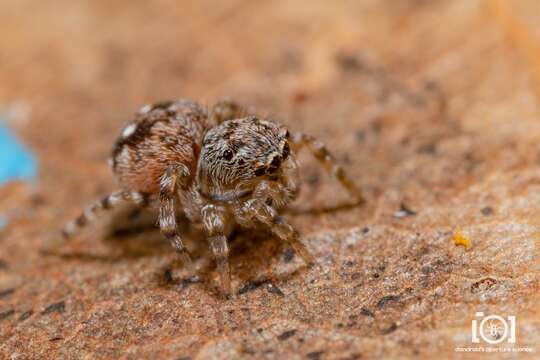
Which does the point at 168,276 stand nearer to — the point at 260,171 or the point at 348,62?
the point at 260,171

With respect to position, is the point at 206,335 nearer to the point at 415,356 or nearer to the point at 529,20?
the point at 415,356

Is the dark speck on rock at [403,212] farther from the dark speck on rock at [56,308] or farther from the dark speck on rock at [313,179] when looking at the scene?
the dark speck on rock at [56,308]

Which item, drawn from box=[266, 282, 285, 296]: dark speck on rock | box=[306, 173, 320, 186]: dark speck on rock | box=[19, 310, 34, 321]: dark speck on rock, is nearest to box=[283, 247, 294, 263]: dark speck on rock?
box=[266, 282, 285, 296]: dark speck on rock

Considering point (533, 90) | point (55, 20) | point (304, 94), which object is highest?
point (55, 20)

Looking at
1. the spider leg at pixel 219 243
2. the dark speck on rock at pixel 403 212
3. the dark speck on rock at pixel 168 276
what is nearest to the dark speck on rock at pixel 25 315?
the dark speck on rock at pixel 168 276

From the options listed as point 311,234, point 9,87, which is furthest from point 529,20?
point 9,87
